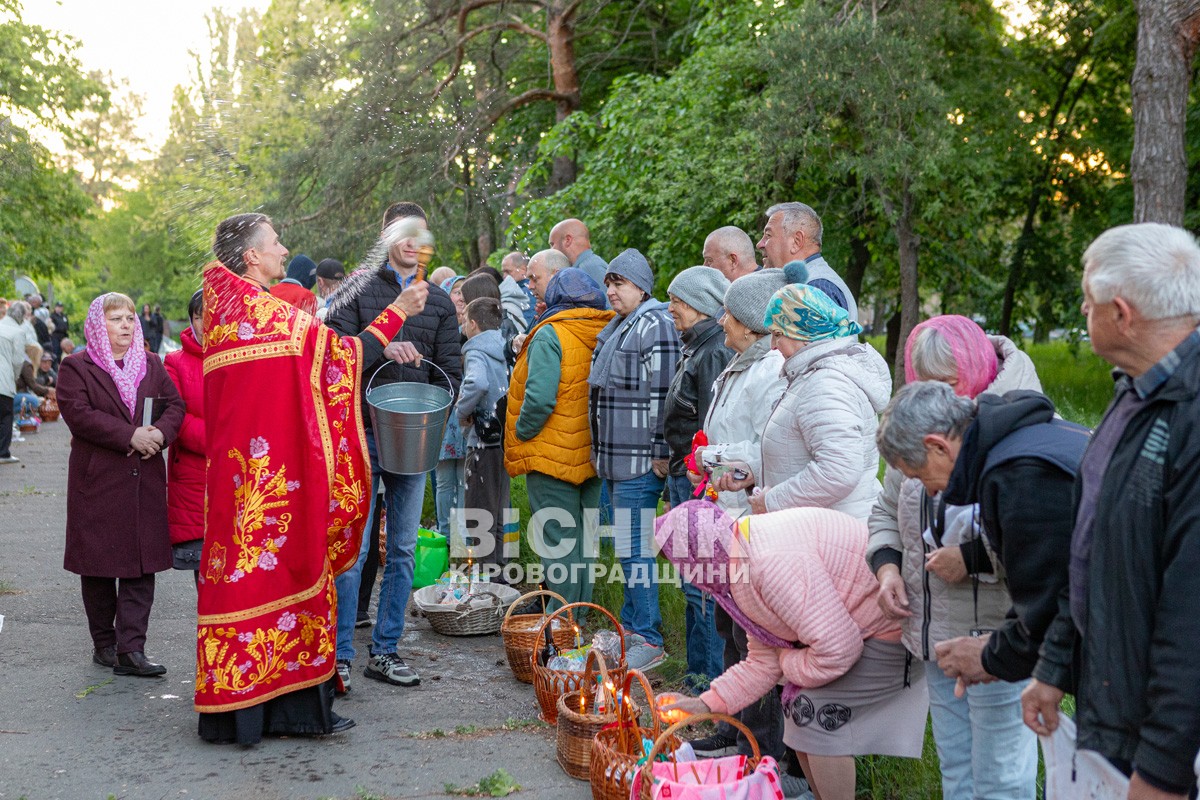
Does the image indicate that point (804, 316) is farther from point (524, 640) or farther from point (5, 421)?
point (5, 421)

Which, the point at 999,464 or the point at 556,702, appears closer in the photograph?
the point at 999,464

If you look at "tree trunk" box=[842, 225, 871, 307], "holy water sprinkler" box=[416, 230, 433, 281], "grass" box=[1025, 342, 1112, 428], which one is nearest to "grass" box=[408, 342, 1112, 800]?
"grass" box=[1025, 342, 1112, 428]

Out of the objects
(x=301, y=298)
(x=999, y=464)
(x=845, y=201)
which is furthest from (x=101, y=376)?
(x=845, y=201)

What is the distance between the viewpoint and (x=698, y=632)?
5.60 meters

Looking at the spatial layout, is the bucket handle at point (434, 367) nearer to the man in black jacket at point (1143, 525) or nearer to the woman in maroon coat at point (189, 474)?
the woman in maroon coat at point (189, 474)

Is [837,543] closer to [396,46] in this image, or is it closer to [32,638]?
[32,638]

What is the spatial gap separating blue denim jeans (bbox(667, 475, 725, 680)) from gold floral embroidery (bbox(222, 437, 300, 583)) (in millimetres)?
1839

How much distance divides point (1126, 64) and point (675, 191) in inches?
412

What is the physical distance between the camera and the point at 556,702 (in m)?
5.08

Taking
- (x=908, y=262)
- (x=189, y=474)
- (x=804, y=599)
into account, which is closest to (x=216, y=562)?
(x=189, y=474)

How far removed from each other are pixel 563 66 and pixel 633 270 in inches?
529

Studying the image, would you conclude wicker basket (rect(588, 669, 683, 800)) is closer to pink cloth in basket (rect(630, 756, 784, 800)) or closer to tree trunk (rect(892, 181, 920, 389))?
pink cloth in basket (rect(630, 756, 784, 800))

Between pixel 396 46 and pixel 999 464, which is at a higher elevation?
pixel 396 46

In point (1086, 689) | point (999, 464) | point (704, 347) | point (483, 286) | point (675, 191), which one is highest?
point (675, 191)
